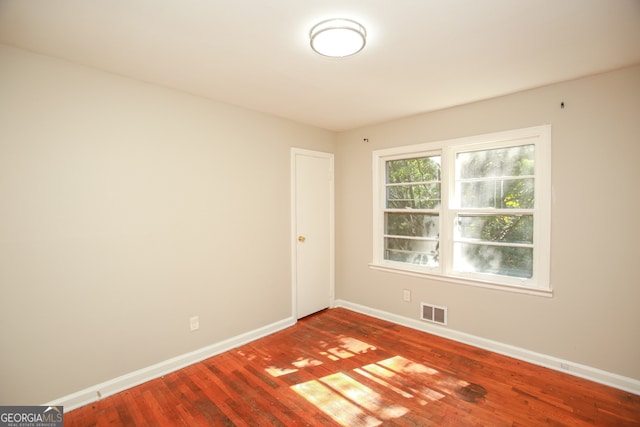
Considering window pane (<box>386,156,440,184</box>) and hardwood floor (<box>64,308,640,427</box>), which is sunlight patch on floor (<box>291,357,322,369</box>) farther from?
window pane (<box>386,156,440,184</box>)

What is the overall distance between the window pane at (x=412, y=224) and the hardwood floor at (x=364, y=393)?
1235 mm

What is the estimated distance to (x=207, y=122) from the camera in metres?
2.88

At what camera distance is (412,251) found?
364 centimetres

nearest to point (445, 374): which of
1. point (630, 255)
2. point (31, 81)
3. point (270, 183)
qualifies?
point (630, 255)

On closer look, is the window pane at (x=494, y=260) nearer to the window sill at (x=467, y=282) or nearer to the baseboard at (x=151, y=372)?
the window sill at (x=467, y=282)

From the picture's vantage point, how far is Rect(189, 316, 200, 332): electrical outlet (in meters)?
2.80

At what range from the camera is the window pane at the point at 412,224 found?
344 cm

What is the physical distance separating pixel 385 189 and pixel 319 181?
88 cm

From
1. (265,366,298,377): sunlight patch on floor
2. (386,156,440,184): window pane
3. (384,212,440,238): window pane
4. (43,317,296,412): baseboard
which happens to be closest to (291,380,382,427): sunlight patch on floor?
(265,366,298,377): sunlight patch on floor

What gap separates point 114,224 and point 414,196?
120 inches

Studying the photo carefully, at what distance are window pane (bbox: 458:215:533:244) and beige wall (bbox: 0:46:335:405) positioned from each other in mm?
2255

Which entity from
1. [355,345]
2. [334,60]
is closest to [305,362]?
[355,345]

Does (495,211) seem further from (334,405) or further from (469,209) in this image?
(334,405)

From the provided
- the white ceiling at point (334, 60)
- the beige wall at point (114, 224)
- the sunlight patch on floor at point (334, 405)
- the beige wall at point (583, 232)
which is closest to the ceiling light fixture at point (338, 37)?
the white ceiling at point (334, 60)
